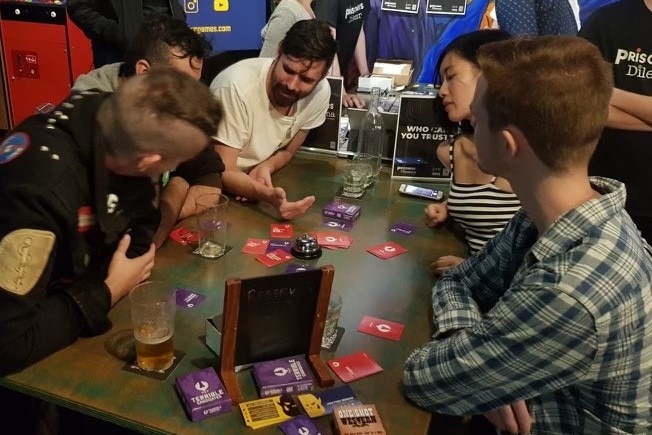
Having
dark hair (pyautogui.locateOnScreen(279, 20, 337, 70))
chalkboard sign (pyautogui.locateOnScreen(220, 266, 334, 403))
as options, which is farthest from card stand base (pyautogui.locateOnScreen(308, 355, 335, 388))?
dark hair (pyautogui.locateOnScreen(279, 20, 337, 70))

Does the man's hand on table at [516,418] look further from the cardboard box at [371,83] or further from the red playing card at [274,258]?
the cardboard box at [371,83]

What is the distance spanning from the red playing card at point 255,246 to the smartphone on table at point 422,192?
27.6 inches

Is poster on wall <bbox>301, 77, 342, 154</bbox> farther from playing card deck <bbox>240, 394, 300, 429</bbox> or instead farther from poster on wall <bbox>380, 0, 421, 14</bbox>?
poster on wall <bbox>380, 0, 421, 14</bbox>

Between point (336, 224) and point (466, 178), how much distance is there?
0.48 m

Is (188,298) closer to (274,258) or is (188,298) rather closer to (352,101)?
(274,258)

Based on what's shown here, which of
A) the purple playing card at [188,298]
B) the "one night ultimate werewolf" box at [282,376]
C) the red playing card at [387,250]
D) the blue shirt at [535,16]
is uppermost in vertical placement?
the blue shirt at [535,16]

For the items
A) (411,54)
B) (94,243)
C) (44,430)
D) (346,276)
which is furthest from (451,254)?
(411,54)

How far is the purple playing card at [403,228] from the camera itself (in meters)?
1.92

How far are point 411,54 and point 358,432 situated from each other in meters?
4.27

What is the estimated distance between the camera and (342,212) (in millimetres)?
1968

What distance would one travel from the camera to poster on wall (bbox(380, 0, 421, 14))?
4.77 meters

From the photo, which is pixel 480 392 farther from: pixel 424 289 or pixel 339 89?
pixel 339 89

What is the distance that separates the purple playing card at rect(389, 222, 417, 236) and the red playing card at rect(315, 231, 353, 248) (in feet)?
0.60

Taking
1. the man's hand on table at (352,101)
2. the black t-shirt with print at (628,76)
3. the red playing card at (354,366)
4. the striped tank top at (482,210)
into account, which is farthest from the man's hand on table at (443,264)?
the man's hand on table at (352,101)
